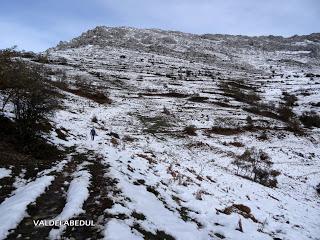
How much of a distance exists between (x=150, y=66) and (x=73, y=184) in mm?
81784

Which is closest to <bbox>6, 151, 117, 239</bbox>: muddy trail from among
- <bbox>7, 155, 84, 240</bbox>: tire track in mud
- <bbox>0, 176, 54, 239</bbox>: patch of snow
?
<bbox>7, 155, 84, 240</bbox>: tire track in mud

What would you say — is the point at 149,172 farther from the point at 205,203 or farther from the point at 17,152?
the point at 17,152

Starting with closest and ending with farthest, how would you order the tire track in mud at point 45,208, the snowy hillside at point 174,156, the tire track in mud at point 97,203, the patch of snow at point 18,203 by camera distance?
the tire track in mud at point 45,208 < the tire track in mud at point 97,203 < the patch of snow at point 18,203 < the snowy hillside at point 174,156

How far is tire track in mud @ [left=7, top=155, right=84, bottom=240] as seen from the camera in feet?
27.3

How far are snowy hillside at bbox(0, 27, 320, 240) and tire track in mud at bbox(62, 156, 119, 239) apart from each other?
0.11ft

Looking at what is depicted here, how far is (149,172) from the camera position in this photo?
17234 millimetres

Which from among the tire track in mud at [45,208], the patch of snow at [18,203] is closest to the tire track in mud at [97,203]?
the tire track in mud at [45,208]

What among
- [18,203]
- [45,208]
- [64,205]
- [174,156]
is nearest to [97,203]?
[64,205]

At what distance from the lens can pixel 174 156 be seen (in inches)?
1063

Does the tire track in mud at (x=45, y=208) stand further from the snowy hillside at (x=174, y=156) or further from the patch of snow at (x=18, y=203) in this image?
the patch of snow at (x=18, y=203)

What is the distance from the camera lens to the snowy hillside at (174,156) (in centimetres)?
1042

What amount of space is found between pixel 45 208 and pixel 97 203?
1.47 m

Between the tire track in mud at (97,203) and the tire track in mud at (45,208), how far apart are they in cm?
69

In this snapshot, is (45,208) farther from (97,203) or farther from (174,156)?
(174,156)
